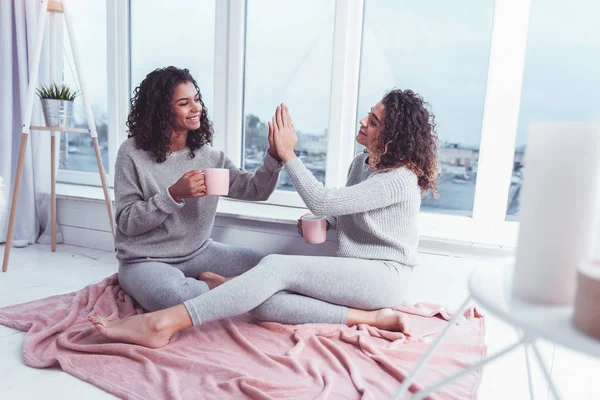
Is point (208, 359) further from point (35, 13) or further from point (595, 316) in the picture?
point (35, 13)

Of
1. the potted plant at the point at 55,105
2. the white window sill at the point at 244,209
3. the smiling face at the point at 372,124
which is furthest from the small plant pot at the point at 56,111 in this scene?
the smiling face at the point at 372,124

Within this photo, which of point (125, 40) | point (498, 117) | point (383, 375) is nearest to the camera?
point (383, 375)

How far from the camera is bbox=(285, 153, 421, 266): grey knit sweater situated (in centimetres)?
132

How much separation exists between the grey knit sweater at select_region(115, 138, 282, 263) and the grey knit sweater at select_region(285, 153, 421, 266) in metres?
0.28

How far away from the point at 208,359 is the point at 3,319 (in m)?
0.70

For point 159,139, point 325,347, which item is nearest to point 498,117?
point 325,347

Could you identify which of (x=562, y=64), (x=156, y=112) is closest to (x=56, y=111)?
(x=156, y=112)

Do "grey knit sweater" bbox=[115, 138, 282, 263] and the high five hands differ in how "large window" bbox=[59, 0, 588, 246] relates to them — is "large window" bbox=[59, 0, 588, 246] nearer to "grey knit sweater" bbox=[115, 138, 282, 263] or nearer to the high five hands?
"grey knit sweater" bbox=[115, 138, 282, 263]

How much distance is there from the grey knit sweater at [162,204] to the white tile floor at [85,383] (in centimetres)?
43

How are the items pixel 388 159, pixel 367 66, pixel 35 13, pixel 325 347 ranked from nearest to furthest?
pixel 325 347, pixel 388 159, pixel 367 66, pixel 35 13

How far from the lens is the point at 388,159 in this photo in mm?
1381

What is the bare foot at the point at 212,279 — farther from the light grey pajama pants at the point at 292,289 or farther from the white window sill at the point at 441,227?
the white window sill at the point at 441,227

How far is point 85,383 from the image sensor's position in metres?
1.07

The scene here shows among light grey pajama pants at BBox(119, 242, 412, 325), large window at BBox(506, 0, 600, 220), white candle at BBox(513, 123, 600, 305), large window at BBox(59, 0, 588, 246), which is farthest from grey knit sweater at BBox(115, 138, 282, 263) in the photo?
white candle at BBox(513, 123, 600, 305)
